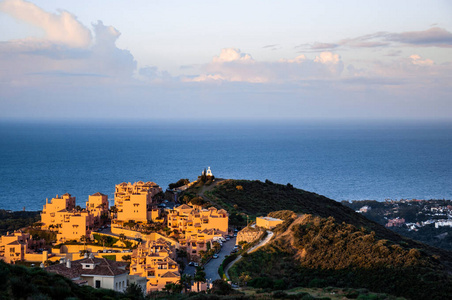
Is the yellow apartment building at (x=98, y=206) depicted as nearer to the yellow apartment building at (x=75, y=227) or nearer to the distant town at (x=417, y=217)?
the yellow apartment building at (x=75, y=227)

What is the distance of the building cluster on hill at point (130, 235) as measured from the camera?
25.4 m

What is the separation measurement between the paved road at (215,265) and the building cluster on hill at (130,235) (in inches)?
34.2

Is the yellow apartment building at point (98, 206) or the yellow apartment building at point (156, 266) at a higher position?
the yellow apartment building at point (98, 206)

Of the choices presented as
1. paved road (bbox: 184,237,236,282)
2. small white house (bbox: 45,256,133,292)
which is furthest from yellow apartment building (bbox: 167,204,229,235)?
small white house (bbox: 45,256,133,292)

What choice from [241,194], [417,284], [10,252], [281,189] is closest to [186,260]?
[10,252]

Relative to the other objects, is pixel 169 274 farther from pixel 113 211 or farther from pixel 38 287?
pixel 113 211

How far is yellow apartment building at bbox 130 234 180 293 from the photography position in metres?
23.2

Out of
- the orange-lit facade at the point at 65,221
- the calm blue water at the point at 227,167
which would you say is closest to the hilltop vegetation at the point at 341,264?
the orange-lit facade at the point at 65,221

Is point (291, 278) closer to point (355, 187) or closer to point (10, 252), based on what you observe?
point (10, 252)

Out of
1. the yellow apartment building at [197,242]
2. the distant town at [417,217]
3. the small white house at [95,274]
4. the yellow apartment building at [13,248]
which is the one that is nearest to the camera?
the small white house at [95,274]

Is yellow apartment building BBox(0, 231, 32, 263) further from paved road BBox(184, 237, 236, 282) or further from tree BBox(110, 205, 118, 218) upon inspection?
paved road BBox(184, 237, 236, 282)

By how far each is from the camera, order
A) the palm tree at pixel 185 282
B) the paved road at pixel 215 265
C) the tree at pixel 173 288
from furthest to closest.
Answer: the paved road at pixel 215 265 < the palm tree at pixel 185 282 < the tree at pixel 173 288

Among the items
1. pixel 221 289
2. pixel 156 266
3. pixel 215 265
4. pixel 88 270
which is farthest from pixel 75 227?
pixel 221 289

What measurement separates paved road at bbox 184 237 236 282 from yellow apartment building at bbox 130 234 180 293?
1265mm
